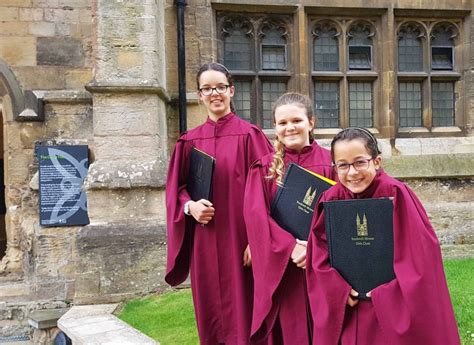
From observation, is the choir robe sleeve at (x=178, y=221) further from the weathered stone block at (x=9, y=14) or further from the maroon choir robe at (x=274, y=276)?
the weathered stone block at (x=9, y=14)

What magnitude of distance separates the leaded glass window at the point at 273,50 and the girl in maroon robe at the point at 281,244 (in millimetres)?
4236

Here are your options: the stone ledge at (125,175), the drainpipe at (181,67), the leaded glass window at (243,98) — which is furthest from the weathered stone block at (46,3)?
the leaded glass window at (243,98)

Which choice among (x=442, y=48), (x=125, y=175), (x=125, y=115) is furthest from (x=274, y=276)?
(x=442, y=48)

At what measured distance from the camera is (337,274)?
1.85 meters

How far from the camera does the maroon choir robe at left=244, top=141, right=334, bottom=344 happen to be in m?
2.21

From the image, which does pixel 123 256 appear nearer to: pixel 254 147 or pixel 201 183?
pixel 201 183

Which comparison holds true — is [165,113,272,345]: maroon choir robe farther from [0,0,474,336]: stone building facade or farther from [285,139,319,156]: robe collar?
[0,0,474,336]: stone building facade

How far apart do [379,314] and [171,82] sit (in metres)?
4.72

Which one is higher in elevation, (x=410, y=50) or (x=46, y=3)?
(x=46, y=3)

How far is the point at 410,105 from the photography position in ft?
22.6

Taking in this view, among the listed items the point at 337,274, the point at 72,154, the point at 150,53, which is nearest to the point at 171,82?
the point at 150,53

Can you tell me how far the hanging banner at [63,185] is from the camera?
5.67 m

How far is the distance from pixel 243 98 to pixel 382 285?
16.1 feet

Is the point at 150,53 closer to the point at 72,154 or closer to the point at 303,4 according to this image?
the point at 72,154
